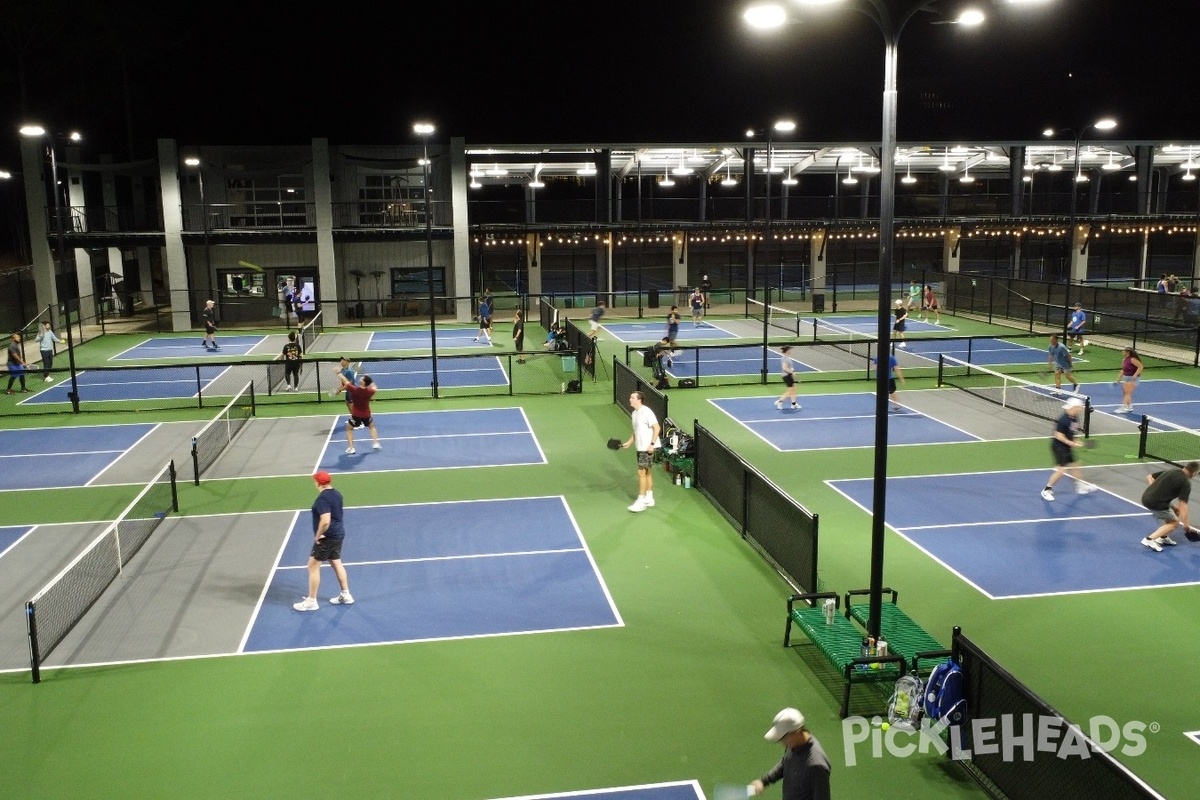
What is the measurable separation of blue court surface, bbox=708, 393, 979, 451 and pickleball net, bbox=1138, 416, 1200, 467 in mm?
3259

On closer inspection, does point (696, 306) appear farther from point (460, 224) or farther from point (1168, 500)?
point (1168, 500)

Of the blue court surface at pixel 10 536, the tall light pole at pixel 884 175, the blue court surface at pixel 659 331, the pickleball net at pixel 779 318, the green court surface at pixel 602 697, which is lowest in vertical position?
the green court surface at pixel 602 697

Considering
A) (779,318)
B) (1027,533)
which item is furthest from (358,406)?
(779,318)

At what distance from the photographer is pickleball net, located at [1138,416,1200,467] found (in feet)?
64.6

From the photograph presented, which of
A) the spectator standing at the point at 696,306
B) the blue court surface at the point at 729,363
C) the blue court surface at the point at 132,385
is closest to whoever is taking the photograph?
the blue court surface at the point at 132,385

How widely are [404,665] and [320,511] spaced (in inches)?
89.5

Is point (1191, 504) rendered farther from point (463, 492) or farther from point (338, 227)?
point (338, 227)

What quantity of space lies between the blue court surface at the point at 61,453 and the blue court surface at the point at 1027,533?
14.6 meters

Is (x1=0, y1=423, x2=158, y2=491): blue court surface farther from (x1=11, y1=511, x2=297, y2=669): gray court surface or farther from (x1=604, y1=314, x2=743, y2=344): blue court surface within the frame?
(x1=604, y1=314, x2=743, y2=344): blue court surface

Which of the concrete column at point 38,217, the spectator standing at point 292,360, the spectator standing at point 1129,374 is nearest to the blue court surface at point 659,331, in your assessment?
the spectator standing at point 292,360

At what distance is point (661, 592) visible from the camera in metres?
13.4

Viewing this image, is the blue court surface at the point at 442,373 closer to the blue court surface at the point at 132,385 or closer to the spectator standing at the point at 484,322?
the spectator standing at the point at 484,322

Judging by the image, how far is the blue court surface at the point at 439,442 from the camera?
2055 cm

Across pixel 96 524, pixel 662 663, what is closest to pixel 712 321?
pixel 96 524
